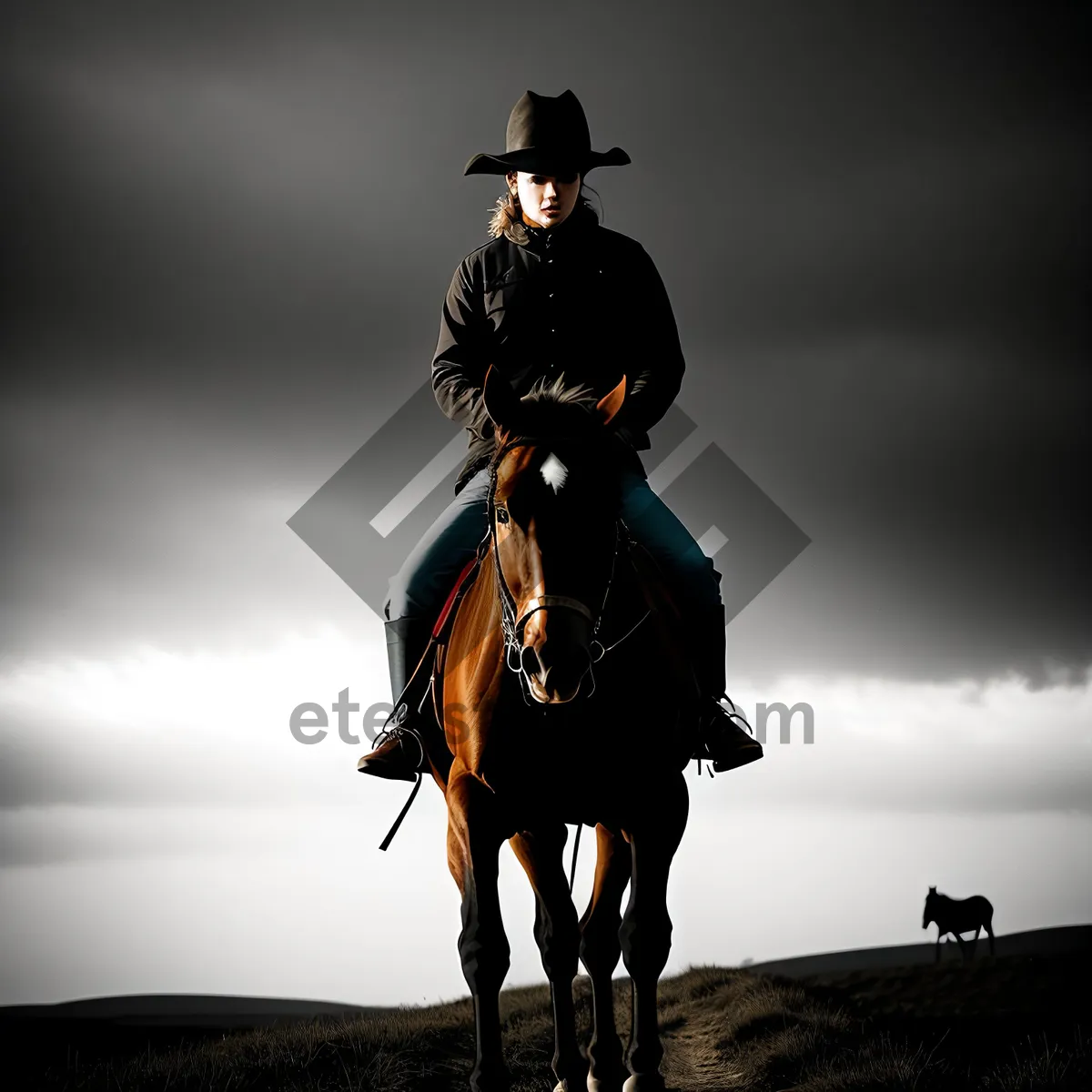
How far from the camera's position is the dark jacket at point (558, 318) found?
672 centimetres

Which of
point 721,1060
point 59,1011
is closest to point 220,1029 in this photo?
point 59,1011

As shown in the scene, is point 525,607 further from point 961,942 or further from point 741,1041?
point 961,942

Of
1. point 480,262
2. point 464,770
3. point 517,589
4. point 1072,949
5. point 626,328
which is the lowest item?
point 1072,949

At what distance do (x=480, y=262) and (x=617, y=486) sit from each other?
2804 millimetres

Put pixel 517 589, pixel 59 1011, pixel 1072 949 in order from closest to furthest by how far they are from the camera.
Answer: pixel 517 589 < pixel 59 1011 < pixel 1072 949

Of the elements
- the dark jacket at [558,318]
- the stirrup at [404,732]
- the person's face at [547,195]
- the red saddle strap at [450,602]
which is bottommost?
the stirrup at [404,732]

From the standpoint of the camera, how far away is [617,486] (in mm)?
4898

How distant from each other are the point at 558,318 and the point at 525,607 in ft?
9.02

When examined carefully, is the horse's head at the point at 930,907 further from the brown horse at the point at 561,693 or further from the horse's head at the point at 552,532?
the horse's head at the point at 552,532

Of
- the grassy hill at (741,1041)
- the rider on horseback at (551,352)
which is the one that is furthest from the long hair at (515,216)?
the grassy hill at (741,1041)

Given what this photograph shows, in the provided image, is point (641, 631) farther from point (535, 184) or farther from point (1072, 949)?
point (1072, 949)

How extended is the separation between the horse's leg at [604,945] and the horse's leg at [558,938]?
102mm

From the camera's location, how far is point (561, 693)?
4461 millimetres

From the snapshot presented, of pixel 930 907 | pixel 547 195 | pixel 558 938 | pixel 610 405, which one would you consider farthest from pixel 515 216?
pixel 930 907
